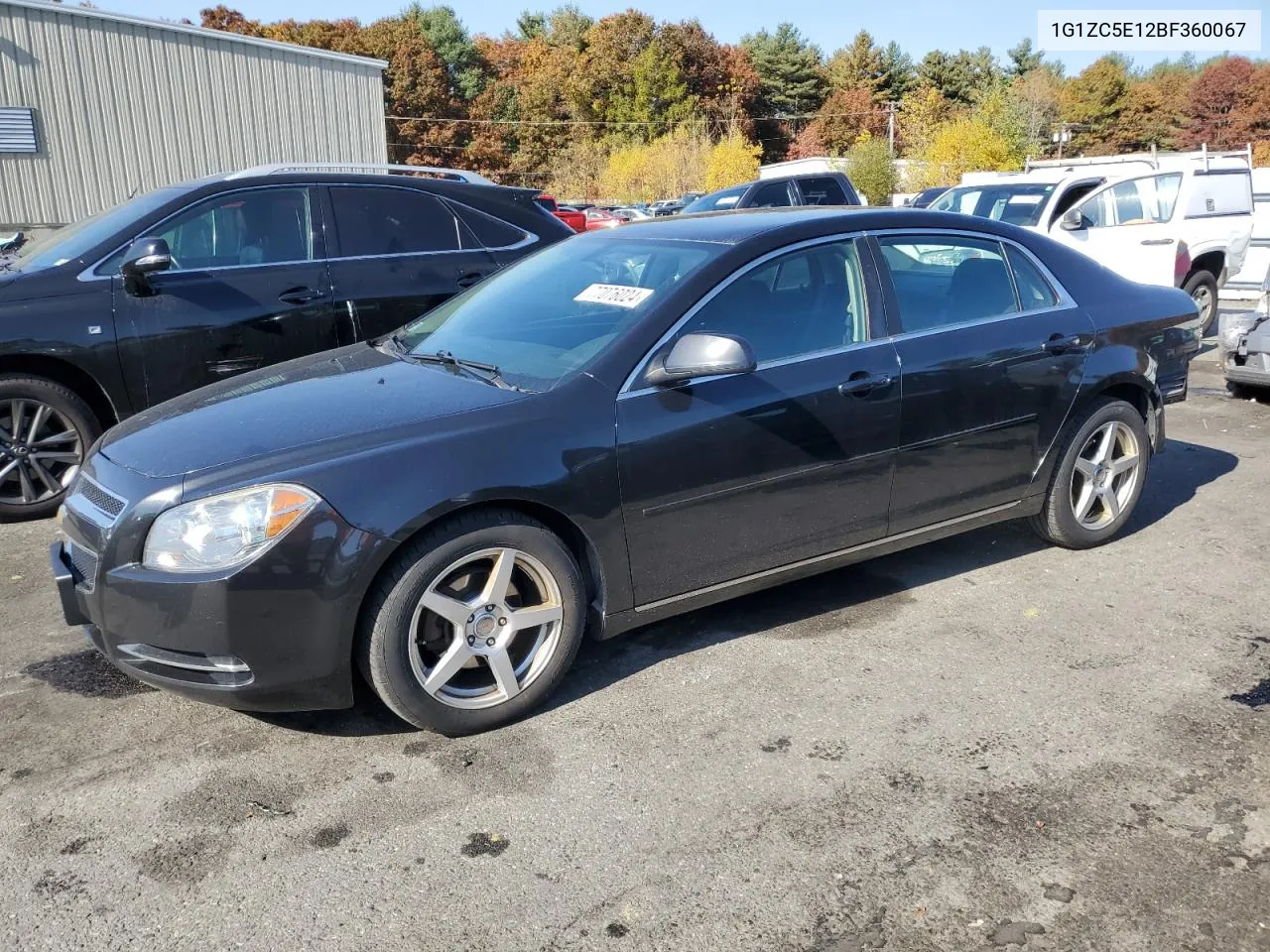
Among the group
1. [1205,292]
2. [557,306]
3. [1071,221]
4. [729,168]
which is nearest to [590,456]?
[557,306]

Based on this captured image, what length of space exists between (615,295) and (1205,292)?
10.5 m

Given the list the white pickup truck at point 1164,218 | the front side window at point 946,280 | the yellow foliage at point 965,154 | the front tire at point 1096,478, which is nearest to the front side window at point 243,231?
the front side window at point 946,280

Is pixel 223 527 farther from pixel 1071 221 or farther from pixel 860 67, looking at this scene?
pixel 860 67

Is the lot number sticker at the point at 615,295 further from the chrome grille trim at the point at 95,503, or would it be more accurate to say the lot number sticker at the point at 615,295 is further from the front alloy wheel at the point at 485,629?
the chrome grille trim at the point at 95,503

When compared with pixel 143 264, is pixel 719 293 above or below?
below

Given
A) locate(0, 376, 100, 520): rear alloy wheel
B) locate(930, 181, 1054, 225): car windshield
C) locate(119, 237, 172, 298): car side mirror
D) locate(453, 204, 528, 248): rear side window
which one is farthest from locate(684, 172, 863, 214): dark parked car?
locate(0, 376, 100, 520): rear alloy wheel

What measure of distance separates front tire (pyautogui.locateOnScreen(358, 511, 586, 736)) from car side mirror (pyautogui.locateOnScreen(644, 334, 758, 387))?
0.67m

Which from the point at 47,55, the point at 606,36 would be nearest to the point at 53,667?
the point at 47,55

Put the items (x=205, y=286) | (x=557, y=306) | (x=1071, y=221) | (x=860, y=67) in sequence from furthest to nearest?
(x=860, y=67), (x=1071, y=221), (x=205, y=286), (x=557, y=306)

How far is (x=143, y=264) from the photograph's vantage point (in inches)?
217

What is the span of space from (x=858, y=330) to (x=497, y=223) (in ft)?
11.3

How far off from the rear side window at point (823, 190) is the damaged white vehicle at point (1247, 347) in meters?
6.58

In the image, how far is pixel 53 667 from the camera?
3.91 meters

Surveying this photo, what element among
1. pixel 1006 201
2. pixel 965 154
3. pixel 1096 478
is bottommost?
pixel 1096 478
